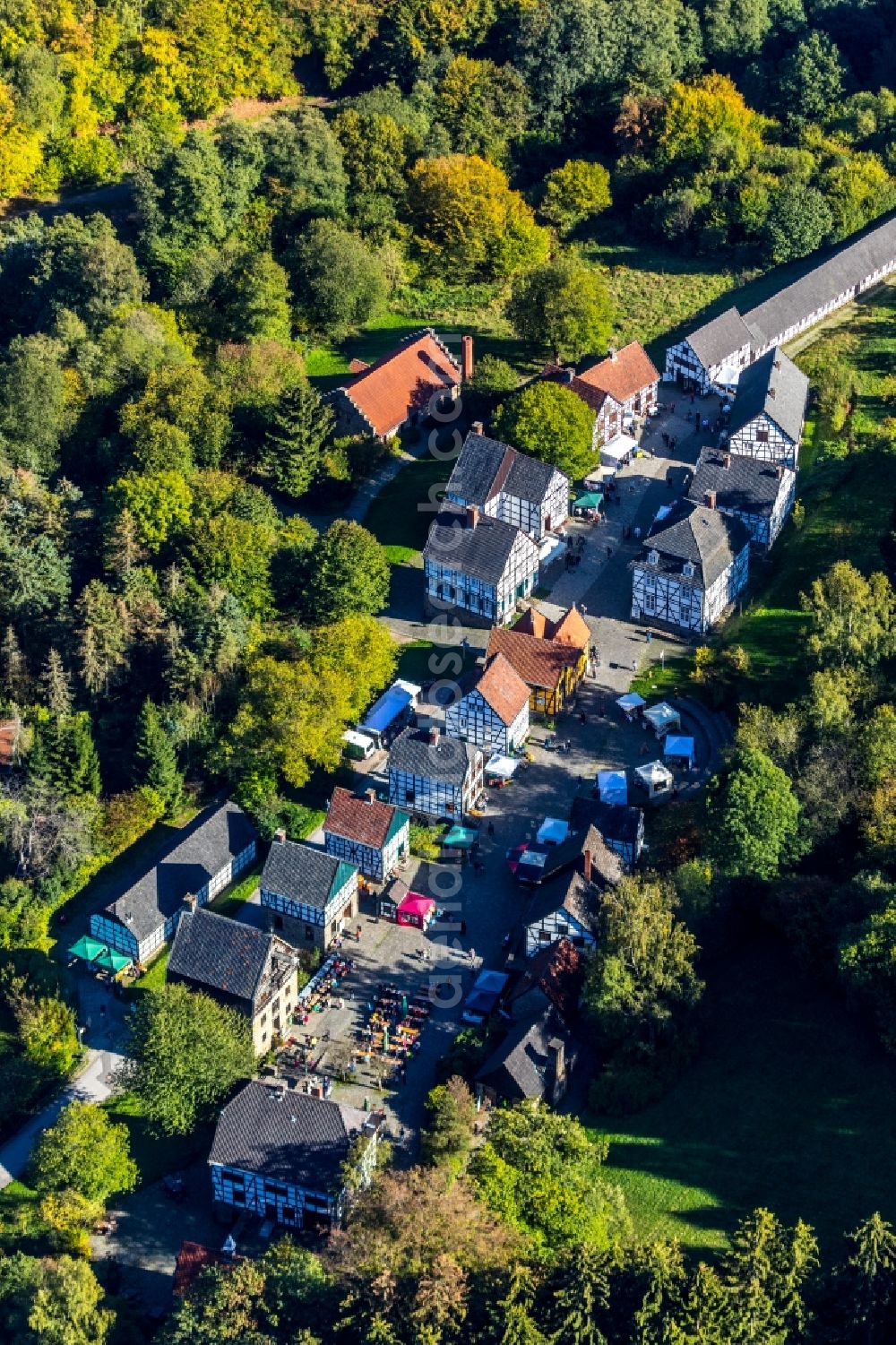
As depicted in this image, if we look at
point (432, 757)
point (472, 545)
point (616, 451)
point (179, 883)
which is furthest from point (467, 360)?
point (179, 883)

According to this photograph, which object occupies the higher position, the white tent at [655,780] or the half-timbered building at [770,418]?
the half-timbered building at [770,418]

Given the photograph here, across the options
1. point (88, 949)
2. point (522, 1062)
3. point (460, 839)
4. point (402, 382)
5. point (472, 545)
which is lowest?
point (88, 949)

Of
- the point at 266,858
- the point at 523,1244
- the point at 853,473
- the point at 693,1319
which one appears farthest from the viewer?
the point at 853,473

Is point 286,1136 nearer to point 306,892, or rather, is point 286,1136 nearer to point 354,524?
point 306,892

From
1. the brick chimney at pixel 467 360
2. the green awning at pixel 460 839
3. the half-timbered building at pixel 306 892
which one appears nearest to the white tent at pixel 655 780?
the green awning at pixel 460 839

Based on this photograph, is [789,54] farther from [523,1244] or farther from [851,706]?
[523,1244]

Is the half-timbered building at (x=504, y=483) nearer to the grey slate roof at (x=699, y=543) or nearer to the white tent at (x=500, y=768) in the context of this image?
the grey slate roof at (x=699, y=543)

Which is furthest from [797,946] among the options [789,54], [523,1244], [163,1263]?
[789,54]
